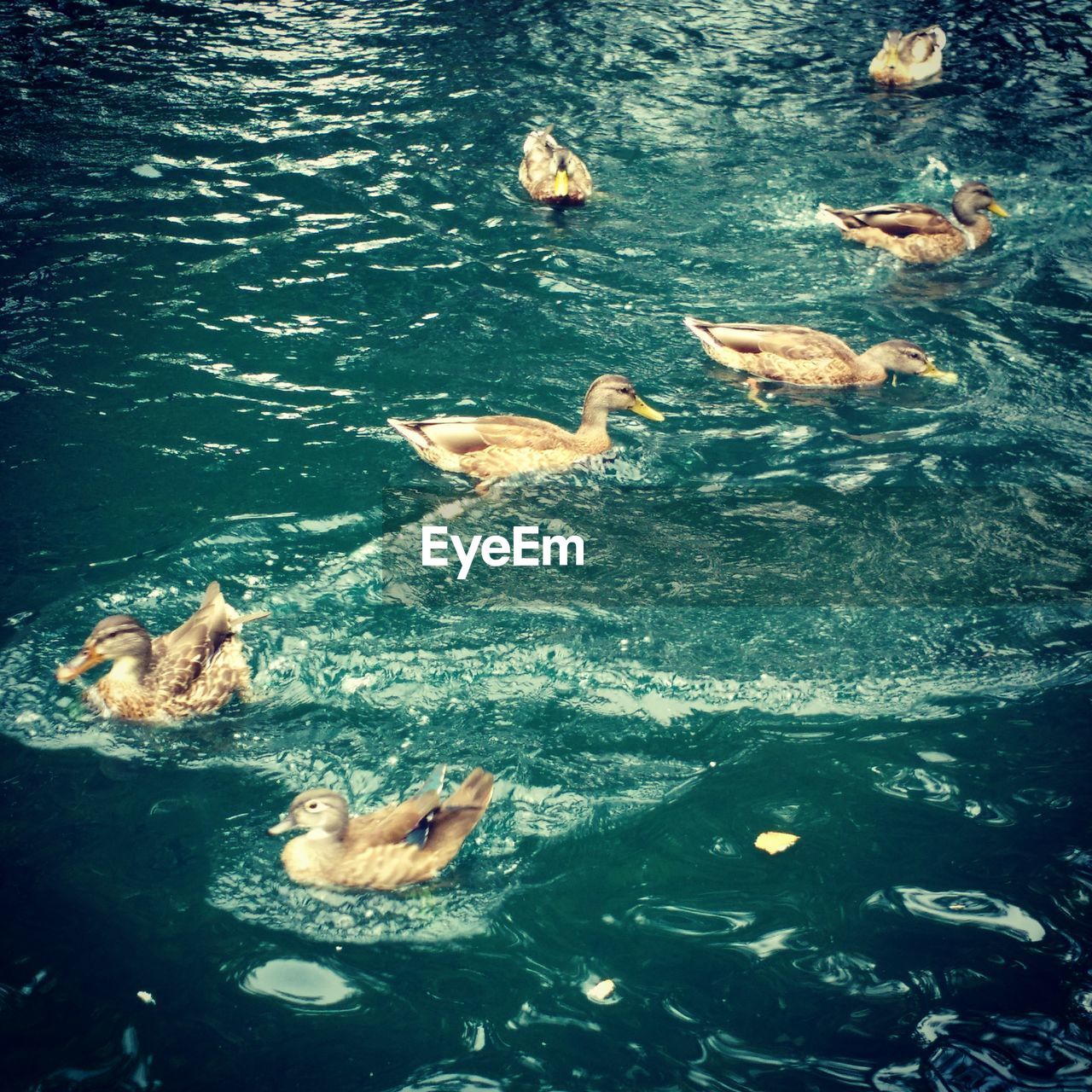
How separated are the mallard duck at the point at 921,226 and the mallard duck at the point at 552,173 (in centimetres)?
243

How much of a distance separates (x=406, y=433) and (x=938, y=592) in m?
3.75

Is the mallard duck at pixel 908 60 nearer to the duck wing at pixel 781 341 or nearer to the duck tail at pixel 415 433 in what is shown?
the duck wing at pixel 781 341

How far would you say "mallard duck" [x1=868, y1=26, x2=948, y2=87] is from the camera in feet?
43.6

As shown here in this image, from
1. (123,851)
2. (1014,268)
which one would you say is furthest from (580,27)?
(123,851)

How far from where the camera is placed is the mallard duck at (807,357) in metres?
8.67

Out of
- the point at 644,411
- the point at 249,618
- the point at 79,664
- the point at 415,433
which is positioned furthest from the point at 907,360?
the point at 79,664

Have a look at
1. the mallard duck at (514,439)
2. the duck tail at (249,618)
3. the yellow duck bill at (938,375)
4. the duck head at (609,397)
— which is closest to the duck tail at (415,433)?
the mallard duck at (514,439)

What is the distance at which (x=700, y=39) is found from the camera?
1447cm

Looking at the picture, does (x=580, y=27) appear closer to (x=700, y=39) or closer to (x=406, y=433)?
(x=700, y=39)

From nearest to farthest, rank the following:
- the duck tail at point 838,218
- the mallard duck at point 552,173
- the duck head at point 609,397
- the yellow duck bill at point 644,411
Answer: the duck head at point 609,397, the yellow duck bill at point 644,411, the duck tail at point 838,218, the mallard duck at point 552,173

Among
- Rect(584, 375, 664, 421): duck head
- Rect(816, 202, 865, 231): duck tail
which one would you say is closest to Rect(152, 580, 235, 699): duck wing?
Rect(584, 375, 664, 421): duck head

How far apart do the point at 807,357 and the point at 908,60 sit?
683 centimetres

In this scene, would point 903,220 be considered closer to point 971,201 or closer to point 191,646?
point 971,201

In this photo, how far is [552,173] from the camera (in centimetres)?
1075
